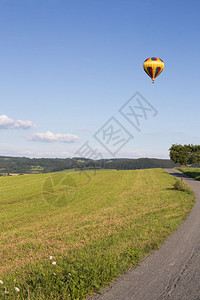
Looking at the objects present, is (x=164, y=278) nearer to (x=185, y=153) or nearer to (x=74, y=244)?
(x=74, y=244)

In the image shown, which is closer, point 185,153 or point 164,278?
point 164,278

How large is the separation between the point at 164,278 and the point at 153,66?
1559 inches

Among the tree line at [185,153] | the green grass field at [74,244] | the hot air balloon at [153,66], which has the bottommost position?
the green grass field at [74,244]

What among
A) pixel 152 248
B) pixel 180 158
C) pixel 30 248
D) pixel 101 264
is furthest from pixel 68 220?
pixel 180 158

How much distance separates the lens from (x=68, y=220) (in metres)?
19.3

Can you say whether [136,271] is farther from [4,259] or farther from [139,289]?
[4,259]

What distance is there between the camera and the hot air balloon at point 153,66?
141 ft

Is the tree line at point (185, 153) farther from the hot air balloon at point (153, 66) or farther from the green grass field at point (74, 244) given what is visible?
the green grass field at point (74, 244)

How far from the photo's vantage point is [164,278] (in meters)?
8.06

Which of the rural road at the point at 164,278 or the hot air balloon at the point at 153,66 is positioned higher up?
the hot air balloon at the point at 153,66

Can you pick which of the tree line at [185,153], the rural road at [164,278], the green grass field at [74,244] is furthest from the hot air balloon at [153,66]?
the tree line at [185,153]

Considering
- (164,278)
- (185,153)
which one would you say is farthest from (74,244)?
(185,153)

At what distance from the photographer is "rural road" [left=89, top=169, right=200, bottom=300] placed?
7.10 m

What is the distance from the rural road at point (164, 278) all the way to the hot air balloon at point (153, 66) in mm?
36245
